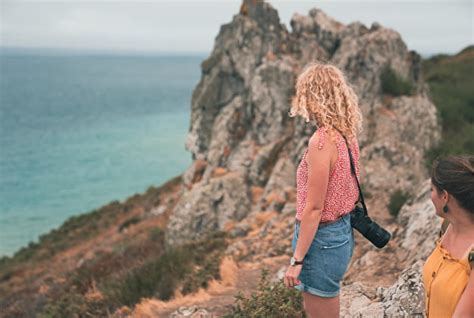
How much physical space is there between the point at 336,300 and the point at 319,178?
97 centimetres

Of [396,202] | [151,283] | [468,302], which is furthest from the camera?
[396,202]

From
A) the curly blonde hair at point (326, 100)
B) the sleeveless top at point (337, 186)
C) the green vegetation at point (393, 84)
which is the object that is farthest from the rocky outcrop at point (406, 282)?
the green vegetation at point (393, 84)

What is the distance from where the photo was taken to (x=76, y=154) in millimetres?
52469

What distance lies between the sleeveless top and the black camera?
131mm

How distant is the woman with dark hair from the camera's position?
245 cm

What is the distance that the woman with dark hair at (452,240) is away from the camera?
245 cm

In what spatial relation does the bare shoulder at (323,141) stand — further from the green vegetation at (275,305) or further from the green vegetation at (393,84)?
the green vegetation at (393,84)

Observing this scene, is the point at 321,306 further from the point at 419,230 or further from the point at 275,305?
the point at 419,230

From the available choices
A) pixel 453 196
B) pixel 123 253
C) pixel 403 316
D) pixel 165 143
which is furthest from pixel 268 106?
pixel 165 143

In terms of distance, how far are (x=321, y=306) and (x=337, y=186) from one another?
35.0 inches

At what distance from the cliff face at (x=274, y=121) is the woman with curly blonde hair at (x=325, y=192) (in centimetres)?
686

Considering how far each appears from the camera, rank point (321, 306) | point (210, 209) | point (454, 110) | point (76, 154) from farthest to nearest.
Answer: point (76, 154), point (454, 110), point (210, 209), point (321, 306)

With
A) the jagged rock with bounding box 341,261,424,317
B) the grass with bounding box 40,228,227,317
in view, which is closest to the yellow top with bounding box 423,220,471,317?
the jagged rock with bounding box 341,261,424,317

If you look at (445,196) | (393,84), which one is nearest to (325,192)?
(445,196)
